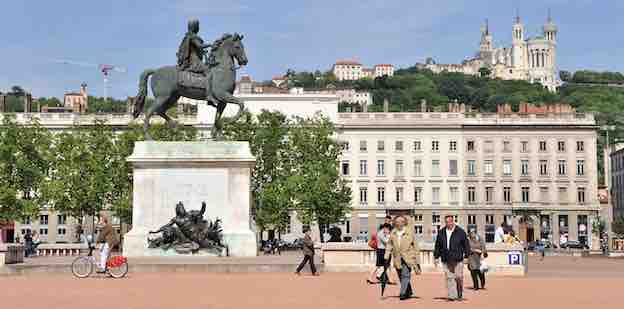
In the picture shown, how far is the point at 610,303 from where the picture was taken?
18.2 metres

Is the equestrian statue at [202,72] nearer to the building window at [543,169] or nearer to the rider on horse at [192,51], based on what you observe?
the rider on horse at [192,51]

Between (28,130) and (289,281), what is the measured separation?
54.6m

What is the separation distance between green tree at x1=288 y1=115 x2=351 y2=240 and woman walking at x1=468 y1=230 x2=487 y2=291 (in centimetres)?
4928

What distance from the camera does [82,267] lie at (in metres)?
25.3

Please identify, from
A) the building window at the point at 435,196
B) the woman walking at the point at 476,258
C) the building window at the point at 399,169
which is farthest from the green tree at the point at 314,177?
the woman walking at the point at 476,258

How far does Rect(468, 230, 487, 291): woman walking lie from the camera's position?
21734mm

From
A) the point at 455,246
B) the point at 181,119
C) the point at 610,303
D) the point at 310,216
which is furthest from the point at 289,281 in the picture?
the point at 181,119

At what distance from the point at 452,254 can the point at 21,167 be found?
55.8 meters

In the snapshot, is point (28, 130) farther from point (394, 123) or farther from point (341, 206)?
point (394, 123)

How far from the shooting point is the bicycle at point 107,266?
24547 millimetres

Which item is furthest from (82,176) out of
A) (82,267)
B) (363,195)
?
(82,267)

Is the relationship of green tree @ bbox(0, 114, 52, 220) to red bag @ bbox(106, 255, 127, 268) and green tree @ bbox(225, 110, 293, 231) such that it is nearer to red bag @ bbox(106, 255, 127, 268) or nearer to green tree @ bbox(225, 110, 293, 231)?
green tree @ bbox(225, 110, 293, 231)

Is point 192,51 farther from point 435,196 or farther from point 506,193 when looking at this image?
point 506,193

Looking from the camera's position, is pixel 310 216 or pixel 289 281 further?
pixel 310 216
